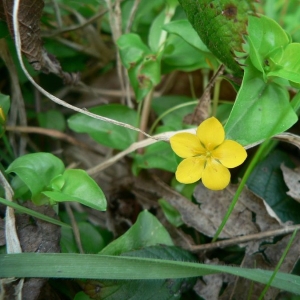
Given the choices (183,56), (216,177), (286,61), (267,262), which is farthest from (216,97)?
(267,262)

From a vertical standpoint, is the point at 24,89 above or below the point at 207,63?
below

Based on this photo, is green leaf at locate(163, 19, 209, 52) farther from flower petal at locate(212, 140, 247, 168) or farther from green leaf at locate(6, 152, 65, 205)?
green leaf at locate(6, 152, 65, 205)

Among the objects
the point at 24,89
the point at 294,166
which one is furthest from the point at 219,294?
the point at 24,89

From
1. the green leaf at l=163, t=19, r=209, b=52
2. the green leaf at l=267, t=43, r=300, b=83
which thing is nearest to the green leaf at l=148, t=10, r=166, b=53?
the green leaf at l=163, t=19, r=209, b=52

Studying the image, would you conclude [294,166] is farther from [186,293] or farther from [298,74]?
[186,293]

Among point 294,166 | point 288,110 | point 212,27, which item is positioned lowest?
point 294,166

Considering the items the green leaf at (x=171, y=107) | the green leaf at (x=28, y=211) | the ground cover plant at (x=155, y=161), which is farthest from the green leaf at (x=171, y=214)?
the green leaf at (x=28, y=211)

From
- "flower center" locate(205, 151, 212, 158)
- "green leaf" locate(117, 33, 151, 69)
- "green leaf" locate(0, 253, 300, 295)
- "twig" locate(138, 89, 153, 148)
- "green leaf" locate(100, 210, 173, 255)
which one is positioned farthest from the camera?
"twig" locate(138, 89, 153, 148)

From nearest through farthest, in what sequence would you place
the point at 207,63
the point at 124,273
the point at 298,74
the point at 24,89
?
the point at 124,273 < the point at 298,74 < the point at 207,63 < the point at 24,89
